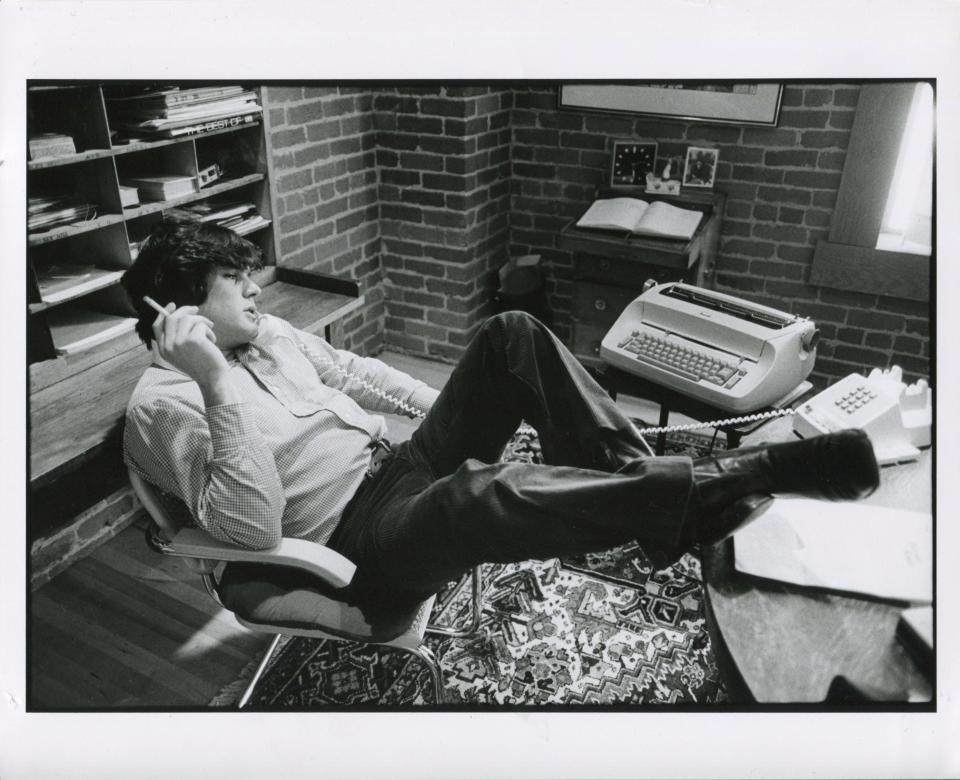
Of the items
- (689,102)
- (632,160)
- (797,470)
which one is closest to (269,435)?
(797,470)

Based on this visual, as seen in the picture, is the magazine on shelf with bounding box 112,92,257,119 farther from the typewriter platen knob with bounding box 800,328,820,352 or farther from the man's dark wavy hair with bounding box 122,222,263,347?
the typewriter platen knob with bounding box 800,328,820,352

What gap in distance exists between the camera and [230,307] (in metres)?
1.47

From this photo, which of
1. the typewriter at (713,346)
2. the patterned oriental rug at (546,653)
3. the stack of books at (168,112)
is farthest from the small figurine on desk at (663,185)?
the stack of books at (168,112)

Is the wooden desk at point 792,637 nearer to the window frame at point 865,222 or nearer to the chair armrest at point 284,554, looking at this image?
the chair armrest at point 284,554

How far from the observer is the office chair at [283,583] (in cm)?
131

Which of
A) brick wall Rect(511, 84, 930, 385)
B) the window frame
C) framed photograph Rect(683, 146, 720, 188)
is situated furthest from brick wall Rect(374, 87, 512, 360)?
the window frame

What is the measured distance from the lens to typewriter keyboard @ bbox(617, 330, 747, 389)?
1.79m

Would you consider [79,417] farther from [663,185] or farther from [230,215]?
[663,185]

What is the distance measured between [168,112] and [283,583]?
1.19 meters

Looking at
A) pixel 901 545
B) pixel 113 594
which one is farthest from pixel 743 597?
pixel 113 594

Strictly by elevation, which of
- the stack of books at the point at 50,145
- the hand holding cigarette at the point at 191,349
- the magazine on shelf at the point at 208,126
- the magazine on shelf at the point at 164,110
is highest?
the magazine on shelf at the point at 164,110

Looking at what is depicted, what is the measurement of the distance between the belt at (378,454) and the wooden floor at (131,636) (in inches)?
5.0
